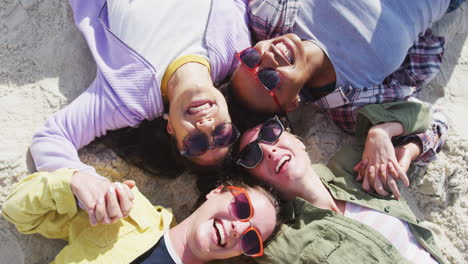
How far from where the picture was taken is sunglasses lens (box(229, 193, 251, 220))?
2.20 meters

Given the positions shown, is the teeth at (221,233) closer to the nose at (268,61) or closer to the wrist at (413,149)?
the nose at (268,61)

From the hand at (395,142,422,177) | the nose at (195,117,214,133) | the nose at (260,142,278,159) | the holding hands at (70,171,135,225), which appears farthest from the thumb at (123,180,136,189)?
the hand at (395,142,422,177)

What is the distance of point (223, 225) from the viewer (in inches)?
86.5

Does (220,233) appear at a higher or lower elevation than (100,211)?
lower

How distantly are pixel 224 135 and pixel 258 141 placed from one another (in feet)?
0.74

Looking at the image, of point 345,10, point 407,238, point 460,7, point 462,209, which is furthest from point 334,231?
point 460,7

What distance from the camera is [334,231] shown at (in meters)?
2.34

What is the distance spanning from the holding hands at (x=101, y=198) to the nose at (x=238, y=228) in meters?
0.54

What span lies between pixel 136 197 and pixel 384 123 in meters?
1.59

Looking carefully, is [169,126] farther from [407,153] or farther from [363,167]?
[407,153]

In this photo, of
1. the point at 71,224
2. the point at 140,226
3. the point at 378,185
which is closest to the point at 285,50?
the point at 378,185

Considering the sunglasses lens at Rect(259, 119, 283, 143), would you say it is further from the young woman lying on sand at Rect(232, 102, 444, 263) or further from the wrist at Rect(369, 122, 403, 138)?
the wrist at Rect(369, 122, 403, 138)

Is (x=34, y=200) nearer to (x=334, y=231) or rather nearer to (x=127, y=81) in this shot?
(x=127, y=81)

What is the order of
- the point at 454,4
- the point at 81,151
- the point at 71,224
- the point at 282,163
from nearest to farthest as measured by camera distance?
the point at 71,224 < the point at 282,163 < the point at 81,151 < the point at 454,4
